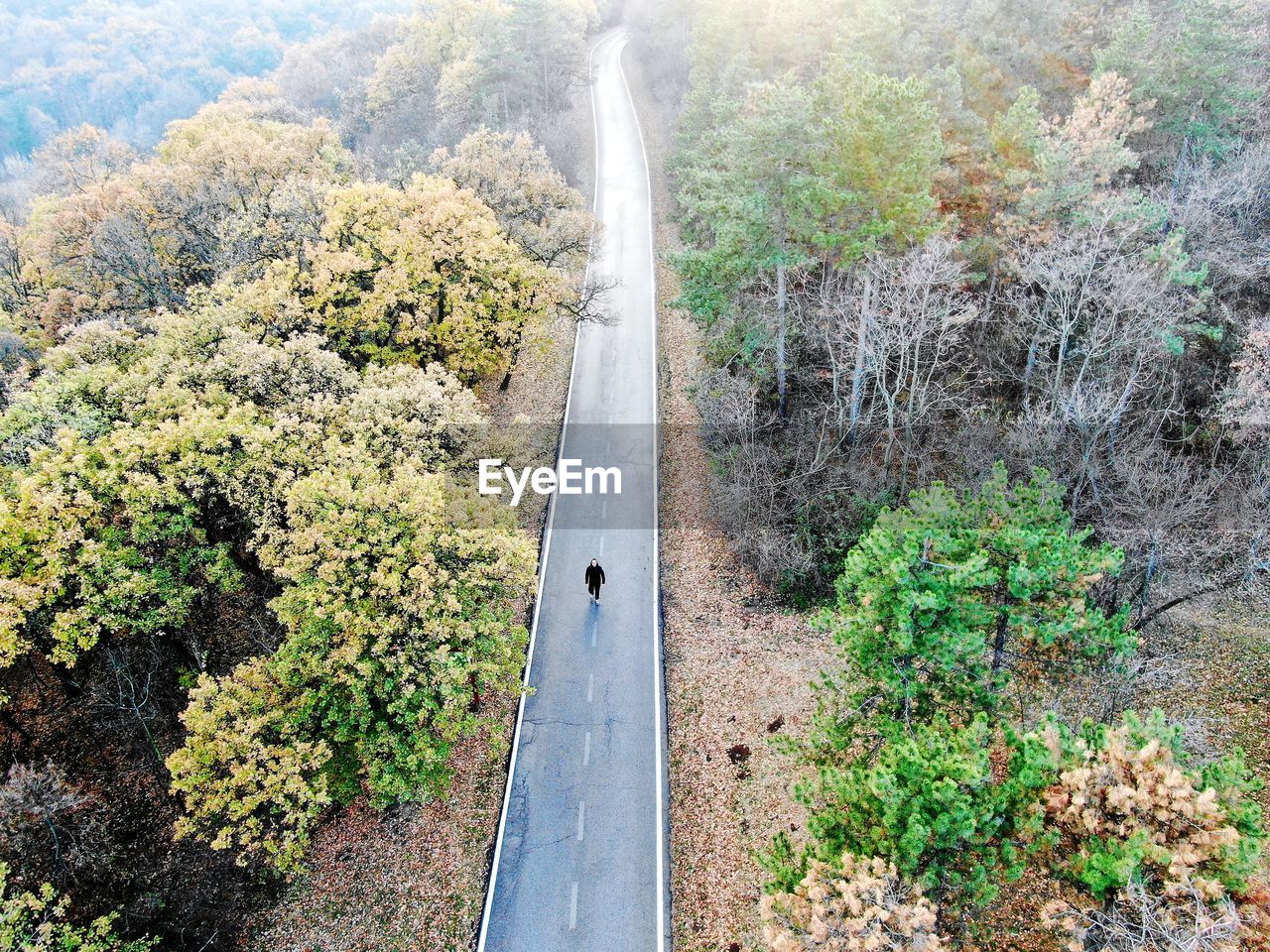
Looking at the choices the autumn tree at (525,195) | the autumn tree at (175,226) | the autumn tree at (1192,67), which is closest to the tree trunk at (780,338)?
the autumn tree at (525,195)

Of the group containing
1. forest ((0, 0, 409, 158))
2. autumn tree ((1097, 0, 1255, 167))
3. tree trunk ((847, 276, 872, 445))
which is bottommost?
tree trunk ((847, 276, 872, 445))

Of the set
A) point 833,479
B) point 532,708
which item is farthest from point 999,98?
point 532,708

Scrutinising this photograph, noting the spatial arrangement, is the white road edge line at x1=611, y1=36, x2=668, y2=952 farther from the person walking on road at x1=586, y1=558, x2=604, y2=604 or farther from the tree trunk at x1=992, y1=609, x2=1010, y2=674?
the tree trunk at x1=992, y1=609, x2=1010, y2=674

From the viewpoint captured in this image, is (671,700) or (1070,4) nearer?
(671,700)

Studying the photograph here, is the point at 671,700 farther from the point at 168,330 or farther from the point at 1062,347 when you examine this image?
the point at 168,330

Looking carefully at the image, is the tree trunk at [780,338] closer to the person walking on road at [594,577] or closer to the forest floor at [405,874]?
the person walking on road at [594,577]

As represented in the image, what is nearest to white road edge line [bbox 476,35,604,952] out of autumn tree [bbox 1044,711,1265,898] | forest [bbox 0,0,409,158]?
autumn tree [bbox 1044,711,1265,898]
